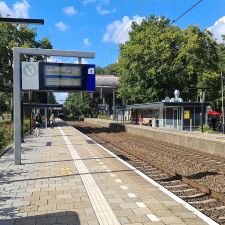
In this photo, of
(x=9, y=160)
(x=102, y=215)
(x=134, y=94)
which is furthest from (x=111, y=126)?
(x=102, y=215)

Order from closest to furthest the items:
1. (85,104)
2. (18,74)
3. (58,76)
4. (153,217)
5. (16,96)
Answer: (153,217) < (16,96) < (18,74) < (58,76) < (85,104)

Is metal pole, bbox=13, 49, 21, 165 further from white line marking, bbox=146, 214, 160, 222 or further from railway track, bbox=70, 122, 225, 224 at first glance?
white line marking, bbox=146, 214, 160, 222

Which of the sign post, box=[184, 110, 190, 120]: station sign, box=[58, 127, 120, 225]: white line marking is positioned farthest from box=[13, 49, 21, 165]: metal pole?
box=[184, 110, 190, 120]: station sign

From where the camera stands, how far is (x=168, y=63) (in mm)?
55250

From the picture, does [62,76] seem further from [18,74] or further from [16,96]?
[16,96]

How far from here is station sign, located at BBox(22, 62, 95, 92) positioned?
593 inches

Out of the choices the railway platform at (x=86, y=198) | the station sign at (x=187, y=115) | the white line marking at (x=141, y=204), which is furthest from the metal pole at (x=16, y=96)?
the station sign at (x=187, y=115)

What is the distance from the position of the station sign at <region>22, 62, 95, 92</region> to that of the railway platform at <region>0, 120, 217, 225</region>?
2.84 m

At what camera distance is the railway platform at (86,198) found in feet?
23.9

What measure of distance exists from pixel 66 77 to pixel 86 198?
7.44 metres

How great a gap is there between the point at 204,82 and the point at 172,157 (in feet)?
122

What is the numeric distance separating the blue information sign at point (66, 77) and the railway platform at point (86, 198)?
2905mm

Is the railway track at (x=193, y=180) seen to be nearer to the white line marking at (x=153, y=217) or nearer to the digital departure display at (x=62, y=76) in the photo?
the white line marking at (x=153, y=217)

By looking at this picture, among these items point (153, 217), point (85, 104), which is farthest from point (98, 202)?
point (85, 104)
